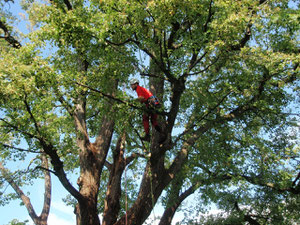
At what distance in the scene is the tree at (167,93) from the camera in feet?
21.1

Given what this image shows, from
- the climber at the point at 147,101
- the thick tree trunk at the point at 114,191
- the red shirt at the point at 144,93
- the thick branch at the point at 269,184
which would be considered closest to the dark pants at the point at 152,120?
the climber at the point at 147,101

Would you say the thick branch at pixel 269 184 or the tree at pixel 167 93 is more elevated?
the tree at pixel 167 93

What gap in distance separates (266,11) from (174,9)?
2.42 meters

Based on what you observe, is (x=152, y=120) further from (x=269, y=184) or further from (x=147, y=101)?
(x=269, y=184)

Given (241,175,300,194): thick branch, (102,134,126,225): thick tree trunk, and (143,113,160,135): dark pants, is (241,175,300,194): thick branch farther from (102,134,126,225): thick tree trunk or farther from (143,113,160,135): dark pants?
(102,134,126,225): thick tree trunk

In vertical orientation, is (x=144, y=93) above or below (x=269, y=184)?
above

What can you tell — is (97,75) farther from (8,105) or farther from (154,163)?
(154,163)

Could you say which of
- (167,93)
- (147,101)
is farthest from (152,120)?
(167,93)

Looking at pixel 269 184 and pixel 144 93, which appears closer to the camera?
pixel 144 93

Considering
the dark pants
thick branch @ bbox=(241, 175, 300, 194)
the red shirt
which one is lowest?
thick branch @ bbox=(241, 175, 300, 194)

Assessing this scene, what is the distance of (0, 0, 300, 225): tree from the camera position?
6.42m

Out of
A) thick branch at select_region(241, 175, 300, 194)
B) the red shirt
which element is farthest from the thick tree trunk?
thick branch at select_region(241, 175, 300, 194)

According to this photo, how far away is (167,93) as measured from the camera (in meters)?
9.10

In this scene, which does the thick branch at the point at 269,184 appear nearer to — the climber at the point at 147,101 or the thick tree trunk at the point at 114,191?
the climber at the point at 147,101
